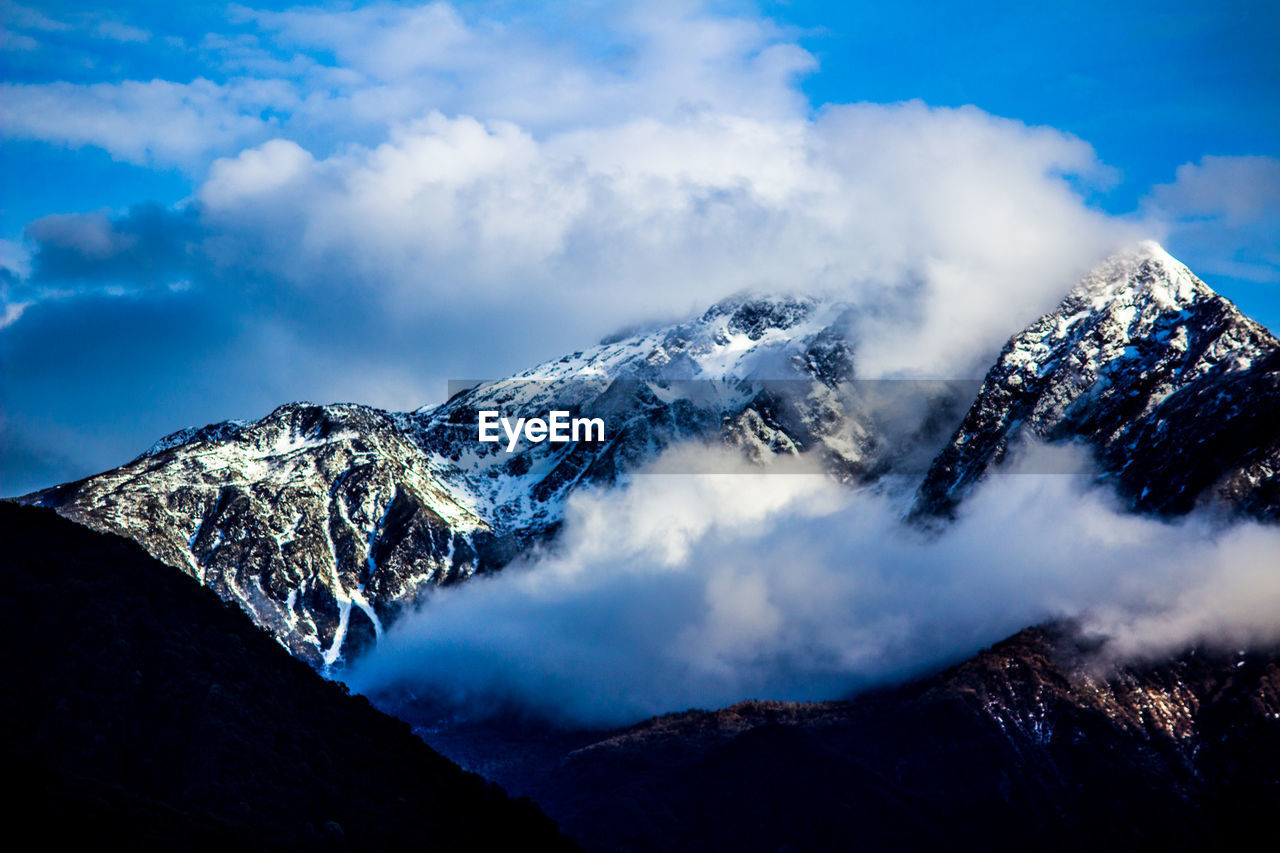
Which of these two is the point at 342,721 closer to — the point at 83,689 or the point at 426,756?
the point at 426,756

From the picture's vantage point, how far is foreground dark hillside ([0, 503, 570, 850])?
12288cm

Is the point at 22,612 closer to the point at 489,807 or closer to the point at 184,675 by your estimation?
the point at 184,675

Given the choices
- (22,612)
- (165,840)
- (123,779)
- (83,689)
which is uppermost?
(22,612)

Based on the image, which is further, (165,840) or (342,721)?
(342,721)

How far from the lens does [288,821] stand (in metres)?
135

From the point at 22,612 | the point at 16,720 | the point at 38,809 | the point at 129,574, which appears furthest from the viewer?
the point at 129,574

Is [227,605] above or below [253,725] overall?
above

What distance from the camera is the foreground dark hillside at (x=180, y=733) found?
123 meters

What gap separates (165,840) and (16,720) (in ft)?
83.9

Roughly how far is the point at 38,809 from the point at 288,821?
2937cm

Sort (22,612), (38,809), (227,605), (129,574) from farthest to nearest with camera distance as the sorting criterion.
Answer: (227,605), (129,574), (22,612), (38,809)

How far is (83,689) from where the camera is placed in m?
137

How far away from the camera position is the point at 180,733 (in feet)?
455

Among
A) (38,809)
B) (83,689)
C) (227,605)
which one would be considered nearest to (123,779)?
(83,689)
